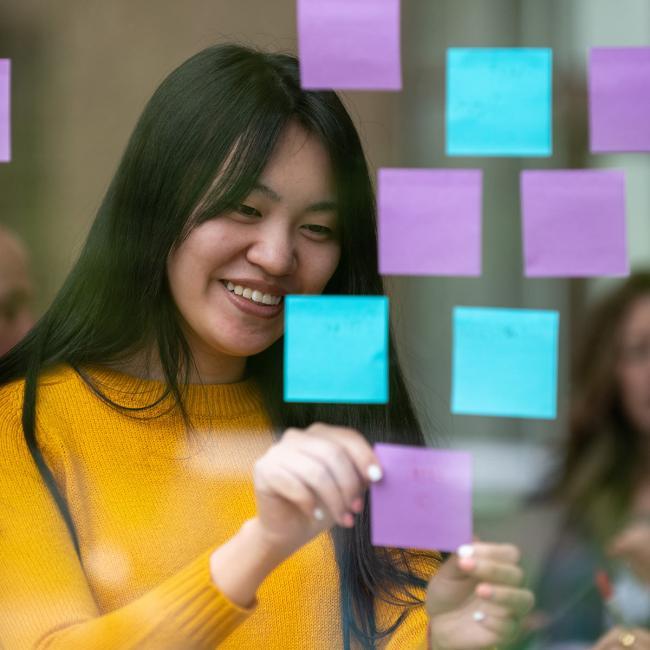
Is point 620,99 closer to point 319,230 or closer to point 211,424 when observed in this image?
point 319,230

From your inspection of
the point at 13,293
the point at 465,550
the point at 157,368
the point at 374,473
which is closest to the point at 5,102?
the point at 13,293

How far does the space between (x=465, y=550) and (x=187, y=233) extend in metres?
0.46

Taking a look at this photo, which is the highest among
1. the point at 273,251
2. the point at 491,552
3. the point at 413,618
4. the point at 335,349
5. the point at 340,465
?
the point at 273,251

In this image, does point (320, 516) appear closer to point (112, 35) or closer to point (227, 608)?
point (227, 608)

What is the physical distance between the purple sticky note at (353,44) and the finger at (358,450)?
36 cm

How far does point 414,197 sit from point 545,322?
0.61ft

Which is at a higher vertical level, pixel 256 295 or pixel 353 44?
pixel 353 44

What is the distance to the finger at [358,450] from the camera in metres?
1.11

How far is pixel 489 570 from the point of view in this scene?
1134mm

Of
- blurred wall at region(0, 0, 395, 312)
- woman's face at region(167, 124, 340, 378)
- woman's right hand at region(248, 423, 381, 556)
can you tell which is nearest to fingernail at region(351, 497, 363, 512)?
woman's right hand at region(248, 423, 381, 556)

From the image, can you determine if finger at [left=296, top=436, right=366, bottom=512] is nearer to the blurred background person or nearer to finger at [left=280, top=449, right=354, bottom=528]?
finger at [left=280, top=449, right=354, bottom=528]

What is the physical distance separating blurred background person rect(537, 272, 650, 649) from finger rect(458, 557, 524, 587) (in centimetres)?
10

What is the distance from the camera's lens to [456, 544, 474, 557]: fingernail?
1.14 m

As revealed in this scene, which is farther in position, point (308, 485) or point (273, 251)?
point (273, 251)
